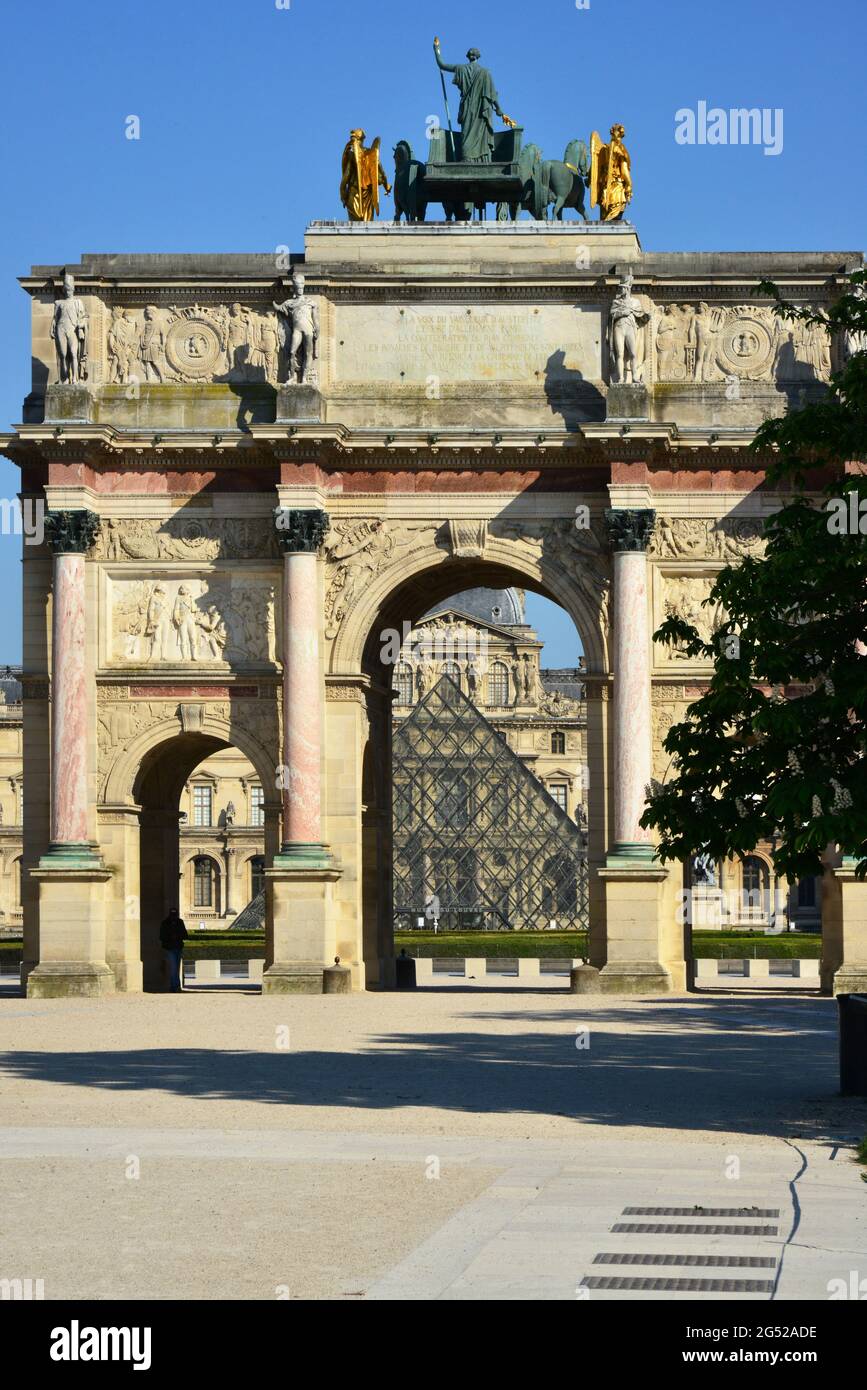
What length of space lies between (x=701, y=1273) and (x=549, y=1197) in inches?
124

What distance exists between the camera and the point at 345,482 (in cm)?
4475

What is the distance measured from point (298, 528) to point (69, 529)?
4.36m

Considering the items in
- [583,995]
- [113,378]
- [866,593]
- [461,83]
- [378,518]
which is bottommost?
A: [583,995]

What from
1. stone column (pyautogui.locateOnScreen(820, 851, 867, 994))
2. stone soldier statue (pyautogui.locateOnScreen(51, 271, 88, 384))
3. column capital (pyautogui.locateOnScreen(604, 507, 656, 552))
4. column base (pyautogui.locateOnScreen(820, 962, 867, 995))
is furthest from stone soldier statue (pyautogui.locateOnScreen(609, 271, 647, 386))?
column base (pyautogui.locateOnScreen(820, 962, 867, 995))

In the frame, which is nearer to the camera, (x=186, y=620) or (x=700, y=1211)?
(x=700, y=1211)

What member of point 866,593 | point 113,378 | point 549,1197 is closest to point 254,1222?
point 549,1197

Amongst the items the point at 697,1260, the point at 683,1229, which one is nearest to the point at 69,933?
the point at 683,1229

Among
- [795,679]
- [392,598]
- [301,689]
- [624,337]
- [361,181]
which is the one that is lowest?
[795,679]

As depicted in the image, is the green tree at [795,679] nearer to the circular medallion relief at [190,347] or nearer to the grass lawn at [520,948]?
the circular medallion relief at [190,347]

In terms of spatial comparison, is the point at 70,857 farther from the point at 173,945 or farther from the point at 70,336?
the point at 70,336

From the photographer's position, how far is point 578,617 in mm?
44594

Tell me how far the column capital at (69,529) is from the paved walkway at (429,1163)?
1353cm
